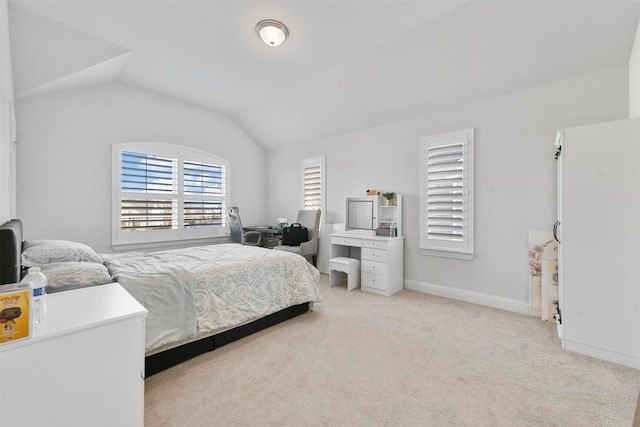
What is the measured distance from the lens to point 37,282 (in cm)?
119

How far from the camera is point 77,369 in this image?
1130 millimetres

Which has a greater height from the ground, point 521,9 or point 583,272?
point 521,9

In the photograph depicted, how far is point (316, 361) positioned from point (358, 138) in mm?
3480

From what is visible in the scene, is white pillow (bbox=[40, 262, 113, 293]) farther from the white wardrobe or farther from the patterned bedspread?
the white wardrobe

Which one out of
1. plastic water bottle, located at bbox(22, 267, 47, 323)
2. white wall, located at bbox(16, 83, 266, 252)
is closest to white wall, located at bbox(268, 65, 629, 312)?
white wall, located at bbox(16, 83, 266, 252)

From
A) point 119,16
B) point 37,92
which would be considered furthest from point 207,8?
point 37,92

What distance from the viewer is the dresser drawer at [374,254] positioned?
3811 millimetres

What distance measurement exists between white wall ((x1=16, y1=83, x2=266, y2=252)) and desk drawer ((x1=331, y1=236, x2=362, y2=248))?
2965 millimetres

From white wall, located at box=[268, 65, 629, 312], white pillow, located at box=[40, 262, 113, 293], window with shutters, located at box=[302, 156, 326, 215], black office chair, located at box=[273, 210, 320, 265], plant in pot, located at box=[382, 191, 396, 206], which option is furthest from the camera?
window with shutters, located at box=[302, 156, 326, 215]

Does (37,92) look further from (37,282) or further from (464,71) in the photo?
(464,71)

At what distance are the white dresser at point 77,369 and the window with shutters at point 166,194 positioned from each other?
3.20 metres

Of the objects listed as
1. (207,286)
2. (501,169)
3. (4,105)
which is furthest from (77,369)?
(501,169)

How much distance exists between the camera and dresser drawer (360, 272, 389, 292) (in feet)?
12.4

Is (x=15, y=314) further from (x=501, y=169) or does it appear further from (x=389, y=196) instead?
(x=501, y=169)
